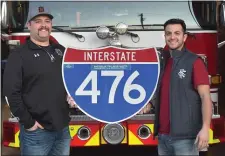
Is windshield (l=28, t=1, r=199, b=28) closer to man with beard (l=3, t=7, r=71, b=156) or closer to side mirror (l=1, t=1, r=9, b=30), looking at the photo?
side mirror (l=1, t=1, r=9, b=30)

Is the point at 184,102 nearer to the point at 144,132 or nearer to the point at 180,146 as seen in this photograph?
the point at 180,146

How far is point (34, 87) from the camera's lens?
349 cm

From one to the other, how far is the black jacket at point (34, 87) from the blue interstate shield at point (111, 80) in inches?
29.0

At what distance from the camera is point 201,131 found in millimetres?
3238

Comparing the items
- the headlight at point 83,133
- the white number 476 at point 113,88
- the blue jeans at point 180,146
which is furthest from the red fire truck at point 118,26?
the blue jeans at point 180,146

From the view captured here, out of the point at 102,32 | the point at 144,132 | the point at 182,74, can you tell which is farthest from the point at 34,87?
the point at 144,132

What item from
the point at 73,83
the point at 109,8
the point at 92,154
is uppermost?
the point at 109,8

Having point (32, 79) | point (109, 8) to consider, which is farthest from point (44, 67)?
point (109, 8)

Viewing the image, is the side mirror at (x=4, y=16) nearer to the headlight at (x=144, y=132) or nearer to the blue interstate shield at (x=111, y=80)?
the blue interstate shield at (x=111, y=80)

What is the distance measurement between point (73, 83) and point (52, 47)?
0.73m

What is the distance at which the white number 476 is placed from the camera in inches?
172

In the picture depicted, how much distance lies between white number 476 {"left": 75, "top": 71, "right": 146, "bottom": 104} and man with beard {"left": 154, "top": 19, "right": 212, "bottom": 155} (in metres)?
0.93

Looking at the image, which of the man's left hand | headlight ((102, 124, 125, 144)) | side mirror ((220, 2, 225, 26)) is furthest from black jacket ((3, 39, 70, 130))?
side mirror ((220, 2, 225, 26))

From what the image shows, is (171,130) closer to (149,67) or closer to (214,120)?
(149,67)
